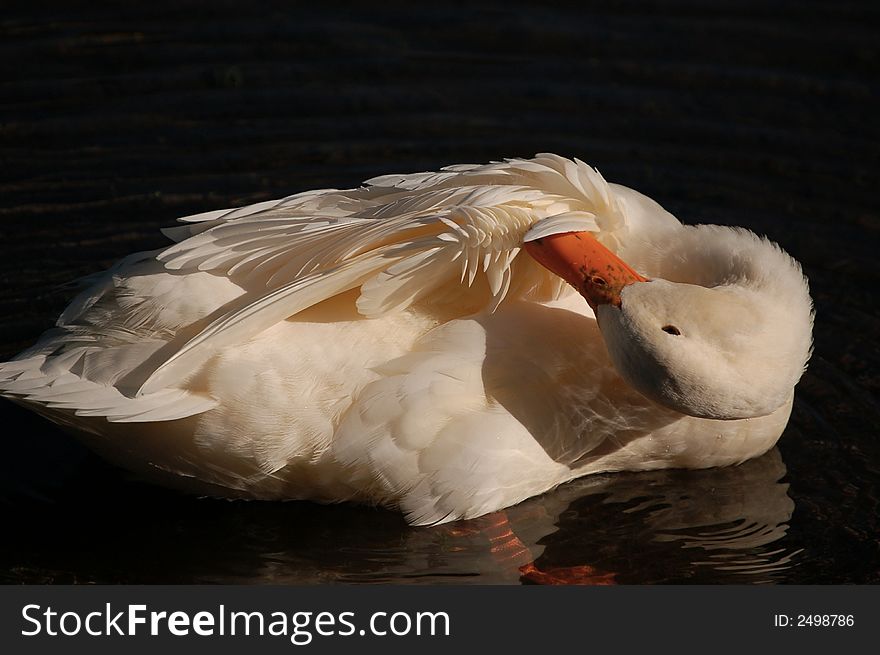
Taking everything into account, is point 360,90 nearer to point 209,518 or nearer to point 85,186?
point 85,186

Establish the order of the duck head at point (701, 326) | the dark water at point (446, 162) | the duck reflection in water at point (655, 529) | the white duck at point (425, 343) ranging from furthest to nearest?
the dark water at point (446, 162), the duck reflection in water at point (655, 529), the white duck at point (425, 343), the duck head at point (701, 326)

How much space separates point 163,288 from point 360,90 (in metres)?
3.87

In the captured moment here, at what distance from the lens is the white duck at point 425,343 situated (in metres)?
4.74

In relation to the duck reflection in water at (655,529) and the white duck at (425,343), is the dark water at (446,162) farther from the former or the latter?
the white duck at (425,343)

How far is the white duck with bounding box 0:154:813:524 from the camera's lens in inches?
187

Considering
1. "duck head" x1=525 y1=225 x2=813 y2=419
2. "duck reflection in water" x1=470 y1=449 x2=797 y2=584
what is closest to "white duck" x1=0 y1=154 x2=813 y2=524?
"duck head" x1=525 y1=225 x2=813 y2=419

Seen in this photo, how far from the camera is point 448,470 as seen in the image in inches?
194

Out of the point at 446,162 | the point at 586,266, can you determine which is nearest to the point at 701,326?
the point at 586,266

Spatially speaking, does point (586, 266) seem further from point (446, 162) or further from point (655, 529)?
point (446, 162)

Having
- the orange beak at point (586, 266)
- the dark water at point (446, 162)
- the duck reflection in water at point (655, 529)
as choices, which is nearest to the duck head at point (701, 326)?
the orange beak at point (586, 266)

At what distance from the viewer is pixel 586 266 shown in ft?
15.9

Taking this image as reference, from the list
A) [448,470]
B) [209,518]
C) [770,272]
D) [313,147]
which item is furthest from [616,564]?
[313,147]

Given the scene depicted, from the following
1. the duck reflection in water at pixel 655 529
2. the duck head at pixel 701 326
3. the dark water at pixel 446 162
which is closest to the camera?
the duck head at pixel 701 326

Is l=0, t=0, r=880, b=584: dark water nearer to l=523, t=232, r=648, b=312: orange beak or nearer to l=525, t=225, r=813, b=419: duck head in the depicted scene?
l=525, t=225, r=813, b=419: duck head
